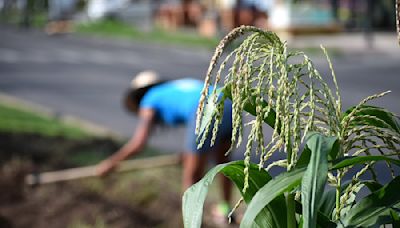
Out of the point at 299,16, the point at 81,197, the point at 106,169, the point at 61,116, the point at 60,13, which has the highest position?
the point at 106,169

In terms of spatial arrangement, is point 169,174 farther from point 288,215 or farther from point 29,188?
point 288,215

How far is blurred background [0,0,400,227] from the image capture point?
6.50m

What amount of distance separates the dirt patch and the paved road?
1315mm

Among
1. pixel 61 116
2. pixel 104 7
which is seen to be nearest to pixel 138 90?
pixel 61 116

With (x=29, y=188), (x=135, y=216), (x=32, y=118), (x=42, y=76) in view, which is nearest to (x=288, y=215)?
(x=135, y=216)

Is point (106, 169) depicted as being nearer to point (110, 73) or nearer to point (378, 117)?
point (378, 117)

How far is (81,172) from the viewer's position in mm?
7082

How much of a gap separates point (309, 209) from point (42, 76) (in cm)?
1785

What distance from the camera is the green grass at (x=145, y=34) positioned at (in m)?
27.8

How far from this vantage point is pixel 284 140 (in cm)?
167

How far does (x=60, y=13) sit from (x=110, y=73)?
24.3 m

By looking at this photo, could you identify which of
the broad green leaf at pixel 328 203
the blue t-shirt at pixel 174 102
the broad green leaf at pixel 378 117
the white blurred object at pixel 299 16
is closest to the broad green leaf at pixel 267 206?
the broad green leaf at pixel 328 203

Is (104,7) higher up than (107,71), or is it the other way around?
(107,71)

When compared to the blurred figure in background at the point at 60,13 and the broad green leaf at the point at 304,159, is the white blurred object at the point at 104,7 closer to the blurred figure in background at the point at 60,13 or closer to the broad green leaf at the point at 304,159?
the blurred figure in background at the point at 60,13
